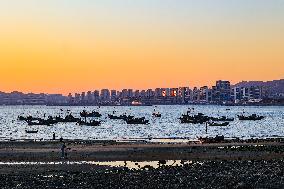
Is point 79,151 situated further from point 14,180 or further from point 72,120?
point 72,120

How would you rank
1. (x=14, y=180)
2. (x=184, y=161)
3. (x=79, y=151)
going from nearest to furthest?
(x=14, y=180), (x=184, y=161), (x=79, y=151)

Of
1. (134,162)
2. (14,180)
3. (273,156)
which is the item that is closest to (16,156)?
(134,162)

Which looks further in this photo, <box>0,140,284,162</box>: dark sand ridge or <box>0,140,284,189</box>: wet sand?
<box>0,140,284,162</box>: dark sand ridge

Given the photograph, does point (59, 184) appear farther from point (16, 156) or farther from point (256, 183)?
point (16, 156)

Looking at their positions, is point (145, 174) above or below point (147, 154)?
above

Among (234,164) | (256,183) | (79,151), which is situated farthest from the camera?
(79,151)

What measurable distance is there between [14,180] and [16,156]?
63.1 feet

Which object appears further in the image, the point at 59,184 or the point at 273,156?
the point at 273,156

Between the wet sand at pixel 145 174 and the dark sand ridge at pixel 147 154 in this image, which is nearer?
the wet sand at pixel 145 174

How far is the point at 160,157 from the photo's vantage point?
5144cm

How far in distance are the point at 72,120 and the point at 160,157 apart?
123 meters

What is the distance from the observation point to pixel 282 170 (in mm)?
36312

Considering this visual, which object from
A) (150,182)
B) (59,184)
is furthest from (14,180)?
(150,182)

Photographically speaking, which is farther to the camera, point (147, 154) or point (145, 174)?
point (147, 154)
